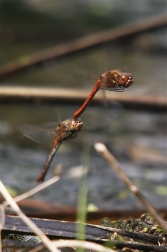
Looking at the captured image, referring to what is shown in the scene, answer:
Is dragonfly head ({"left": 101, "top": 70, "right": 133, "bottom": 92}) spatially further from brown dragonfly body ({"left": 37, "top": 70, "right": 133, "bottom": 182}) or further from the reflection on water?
the reflection on water

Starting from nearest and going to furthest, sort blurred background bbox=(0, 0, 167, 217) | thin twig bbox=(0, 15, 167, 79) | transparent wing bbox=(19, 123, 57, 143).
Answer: transparent wing bbox=(19, 123, 57, 143)
blurred background bbox=(0, 0, 167, 217)
thin twig bbox=(0, 15, 167, 79)

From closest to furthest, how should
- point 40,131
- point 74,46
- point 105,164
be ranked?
point 40,131 < point 105,164 < point 74,46

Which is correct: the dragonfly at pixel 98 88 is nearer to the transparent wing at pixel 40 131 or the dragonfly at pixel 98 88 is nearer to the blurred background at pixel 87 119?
the transparent wing at pixel 40 131

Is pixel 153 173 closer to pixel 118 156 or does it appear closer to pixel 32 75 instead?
pixel 118 156

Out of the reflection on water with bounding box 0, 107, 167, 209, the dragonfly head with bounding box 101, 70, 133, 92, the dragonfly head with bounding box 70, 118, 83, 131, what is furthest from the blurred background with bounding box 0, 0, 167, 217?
the dragonfly head with bounding box 70, 118, 83, 131

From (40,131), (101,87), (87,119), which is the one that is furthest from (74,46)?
(101,87)

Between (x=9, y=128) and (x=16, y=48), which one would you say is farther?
(x=16, y=48)

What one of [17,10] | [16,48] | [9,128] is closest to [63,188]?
[9,128]

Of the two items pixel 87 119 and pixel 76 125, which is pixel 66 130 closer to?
pixel 76 125
